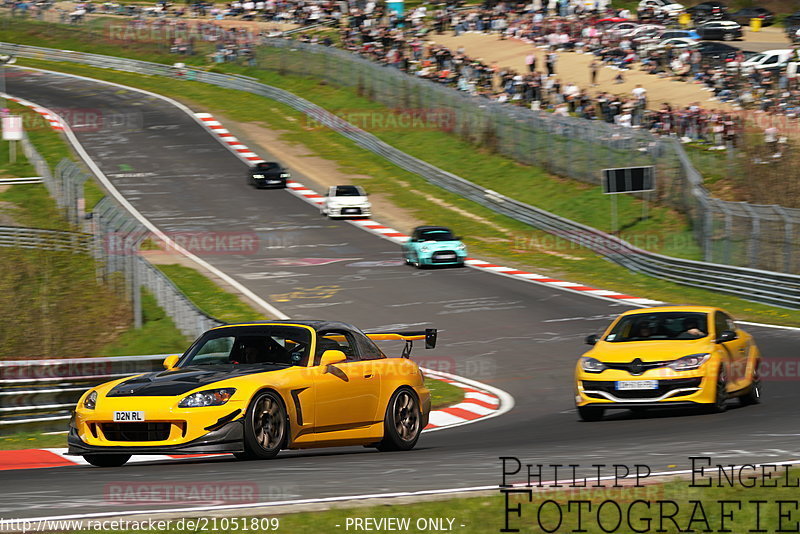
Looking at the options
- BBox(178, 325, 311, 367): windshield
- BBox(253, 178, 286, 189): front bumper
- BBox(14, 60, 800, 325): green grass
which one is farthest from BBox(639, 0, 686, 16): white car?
BBox(178, 325, 311, 367): windshield

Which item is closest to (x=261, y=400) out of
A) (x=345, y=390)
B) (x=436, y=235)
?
(x=345, y=390)

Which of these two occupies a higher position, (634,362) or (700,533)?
(700,533)

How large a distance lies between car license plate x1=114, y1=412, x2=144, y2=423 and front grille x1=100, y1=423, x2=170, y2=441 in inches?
1.8

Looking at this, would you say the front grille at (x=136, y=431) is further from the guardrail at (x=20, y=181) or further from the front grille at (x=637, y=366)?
the guardrail at (x=20, y=181)

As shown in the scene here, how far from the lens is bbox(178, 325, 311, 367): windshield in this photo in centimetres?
1079

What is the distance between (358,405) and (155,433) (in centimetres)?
203

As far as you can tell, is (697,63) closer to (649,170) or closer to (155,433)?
(649,170)

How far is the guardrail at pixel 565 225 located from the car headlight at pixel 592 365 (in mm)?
14154

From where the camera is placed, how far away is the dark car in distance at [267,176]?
4666cm

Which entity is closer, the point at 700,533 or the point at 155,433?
the point at 700,533

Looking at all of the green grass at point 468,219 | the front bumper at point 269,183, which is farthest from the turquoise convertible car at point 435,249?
Answer: the front bumper at point 269,183

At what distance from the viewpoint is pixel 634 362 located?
13891mm

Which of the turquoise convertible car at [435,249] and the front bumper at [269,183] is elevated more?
the turquoise convertible car at [435,249]

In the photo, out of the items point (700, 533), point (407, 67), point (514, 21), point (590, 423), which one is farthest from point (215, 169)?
point (700, 533)
